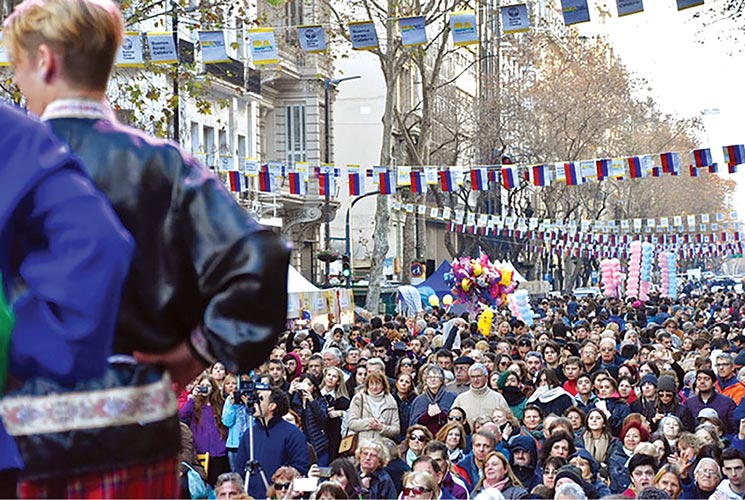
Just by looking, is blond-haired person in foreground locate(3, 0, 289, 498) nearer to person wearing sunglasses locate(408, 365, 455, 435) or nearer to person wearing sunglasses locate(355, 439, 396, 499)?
person wearing sunglasses locate(355, 439, 396, 499)

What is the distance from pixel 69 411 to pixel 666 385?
12.5 meters

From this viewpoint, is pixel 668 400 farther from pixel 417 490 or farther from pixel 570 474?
pixel 417 490

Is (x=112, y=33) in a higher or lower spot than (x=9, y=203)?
higher

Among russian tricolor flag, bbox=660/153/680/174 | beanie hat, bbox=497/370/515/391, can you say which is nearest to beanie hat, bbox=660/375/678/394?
beanie hat, bbox=497/370/515/391

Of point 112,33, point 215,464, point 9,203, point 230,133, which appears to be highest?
point 230,133

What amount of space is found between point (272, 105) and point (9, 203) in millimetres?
52755

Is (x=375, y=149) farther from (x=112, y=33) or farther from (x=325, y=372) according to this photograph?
(x=112, y=33)

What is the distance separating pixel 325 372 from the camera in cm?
1555

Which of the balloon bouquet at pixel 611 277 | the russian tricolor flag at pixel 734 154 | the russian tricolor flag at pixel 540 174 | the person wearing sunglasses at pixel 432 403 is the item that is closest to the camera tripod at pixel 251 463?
the person wearing sunglasses at pixel 432 403

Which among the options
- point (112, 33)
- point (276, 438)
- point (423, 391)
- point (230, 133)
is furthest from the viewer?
point (230, 133)

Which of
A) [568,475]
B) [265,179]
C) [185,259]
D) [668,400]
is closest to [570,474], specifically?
[568,475]

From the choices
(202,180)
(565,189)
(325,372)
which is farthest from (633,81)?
(202,180)

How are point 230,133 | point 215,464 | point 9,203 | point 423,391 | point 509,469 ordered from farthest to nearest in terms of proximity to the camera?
point 230,133 → point 423,391 → point 215,464 → point 509,469 → point 9,203

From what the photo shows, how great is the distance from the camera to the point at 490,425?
11.6 m
